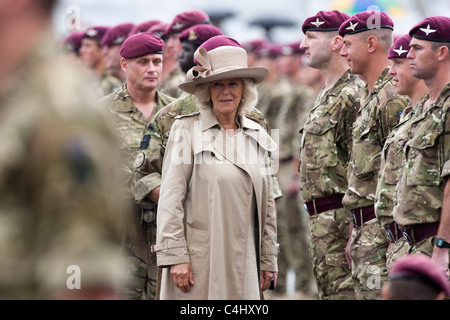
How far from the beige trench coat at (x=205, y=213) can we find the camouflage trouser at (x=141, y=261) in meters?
1.76

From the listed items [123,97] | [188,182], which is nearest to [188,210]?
[188,182]

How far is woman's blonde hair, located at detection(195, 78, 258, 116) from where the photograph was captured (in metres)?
6.11

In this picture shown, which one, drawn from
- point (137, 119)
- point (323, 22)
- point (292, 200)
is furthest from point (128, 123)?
point (292, 200)

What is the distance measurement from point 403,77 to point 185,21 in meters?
3.96

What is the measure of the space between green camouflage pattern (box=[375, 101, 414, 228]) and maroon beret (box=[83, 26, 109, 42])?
641 cm

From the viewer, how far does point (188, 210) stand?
5.79m

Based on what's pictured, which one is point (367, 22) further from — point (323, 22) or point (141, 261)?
point (141, 261)

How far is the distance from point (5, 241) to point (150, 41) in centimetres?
630

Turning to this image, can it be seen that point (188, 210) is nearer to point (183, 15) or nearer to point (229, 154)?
point (229, 154)

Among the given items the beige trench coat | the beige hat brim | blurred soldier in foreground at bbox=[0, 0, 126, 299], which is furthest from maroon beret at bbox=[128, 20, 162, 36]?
blurred soldier in foreground at bbox=[0, 0, 126, 299]

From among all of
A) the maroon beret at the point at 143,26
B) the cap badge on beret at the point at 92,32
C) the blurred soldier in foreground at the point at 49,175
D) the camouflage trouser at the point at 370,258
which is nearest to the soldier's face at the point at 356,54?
the camouflage trouser at the point at 370,258

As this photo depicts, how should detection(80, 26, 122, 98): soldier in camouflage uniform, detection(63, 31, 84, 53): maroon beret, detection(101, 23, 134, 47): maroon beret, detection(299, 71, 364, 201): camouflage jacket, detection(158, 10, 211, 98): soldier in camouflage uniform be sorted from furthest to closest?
detection(63, 31, 84, 53): maroon beret < detection(80, 26, 122, 98): soldier in camouflage uniform < detection(101, 23, 134, 47): maroon beret < detection(158, 10, 211, 98): soldier in camouflage uniform < detection(299, 71, 364, 201): camouflage jacket

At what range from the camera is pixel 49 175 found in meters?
1.94

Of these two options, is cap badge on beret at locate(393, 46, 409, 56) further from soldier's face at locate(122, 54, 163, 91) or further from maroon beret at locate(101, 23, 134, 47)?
maroon beret at locate(101, 23, 134, 47)
